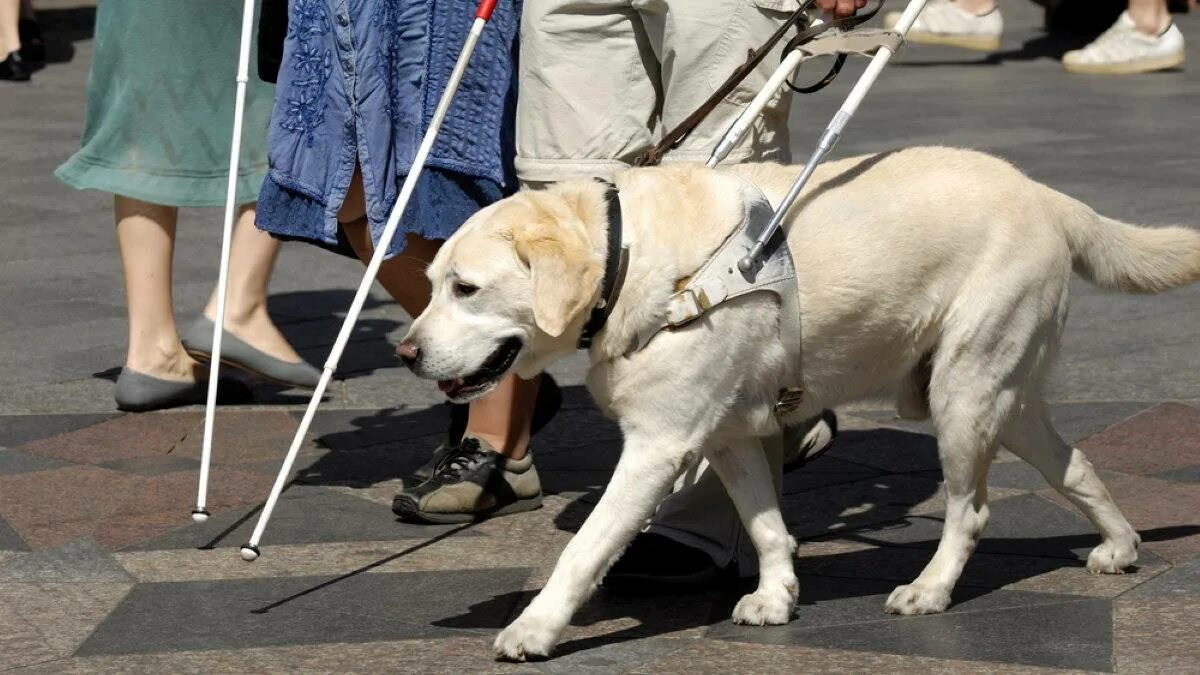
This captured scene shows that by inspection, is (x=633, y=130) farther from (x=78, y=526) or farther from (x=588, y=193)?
(x=78, y=526)

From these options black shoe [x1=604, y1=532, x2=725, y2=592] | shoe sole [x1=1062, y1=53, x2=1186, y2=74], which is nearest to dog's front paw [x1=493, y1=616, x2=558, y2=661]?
black shoe [x1=604, y1=532, x2=725, y2=592]

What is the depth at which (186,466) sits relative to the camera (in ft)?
18.8

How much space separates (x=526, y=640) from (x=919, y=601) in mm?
978

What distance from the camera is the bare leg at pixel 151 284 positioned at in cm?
643

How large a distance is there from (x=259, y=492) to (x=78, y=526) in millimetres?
554

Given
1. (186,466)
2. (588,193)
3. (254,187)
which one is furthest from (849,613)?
(254,187)

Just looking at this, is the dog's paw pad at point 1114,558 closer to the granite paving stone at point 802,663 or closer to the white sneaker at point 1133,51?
the granite paving stone at point 802,663

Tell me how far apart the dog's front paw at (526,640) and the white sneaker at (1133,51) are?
1148 centimetres

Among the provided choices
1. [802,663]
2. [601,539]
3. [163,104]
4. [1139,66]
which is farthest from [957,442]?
[1139,66]

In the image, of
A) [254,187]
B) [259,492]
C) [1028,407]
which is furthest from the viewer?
[254,187]

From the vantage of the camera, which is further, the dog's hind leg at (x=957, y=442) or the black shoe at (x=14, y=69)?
the black shoe at (x=14, y=69)

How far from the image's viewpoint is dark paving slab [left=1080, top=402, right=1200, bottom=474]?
5.58 meters

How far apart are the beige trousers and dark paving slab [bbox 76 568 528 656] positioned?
109 centimetres

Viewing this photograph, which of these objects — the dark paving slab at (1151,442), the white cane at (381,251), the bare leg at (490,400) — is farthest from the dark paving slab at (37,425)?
the dark paving slab at (1151,442)
